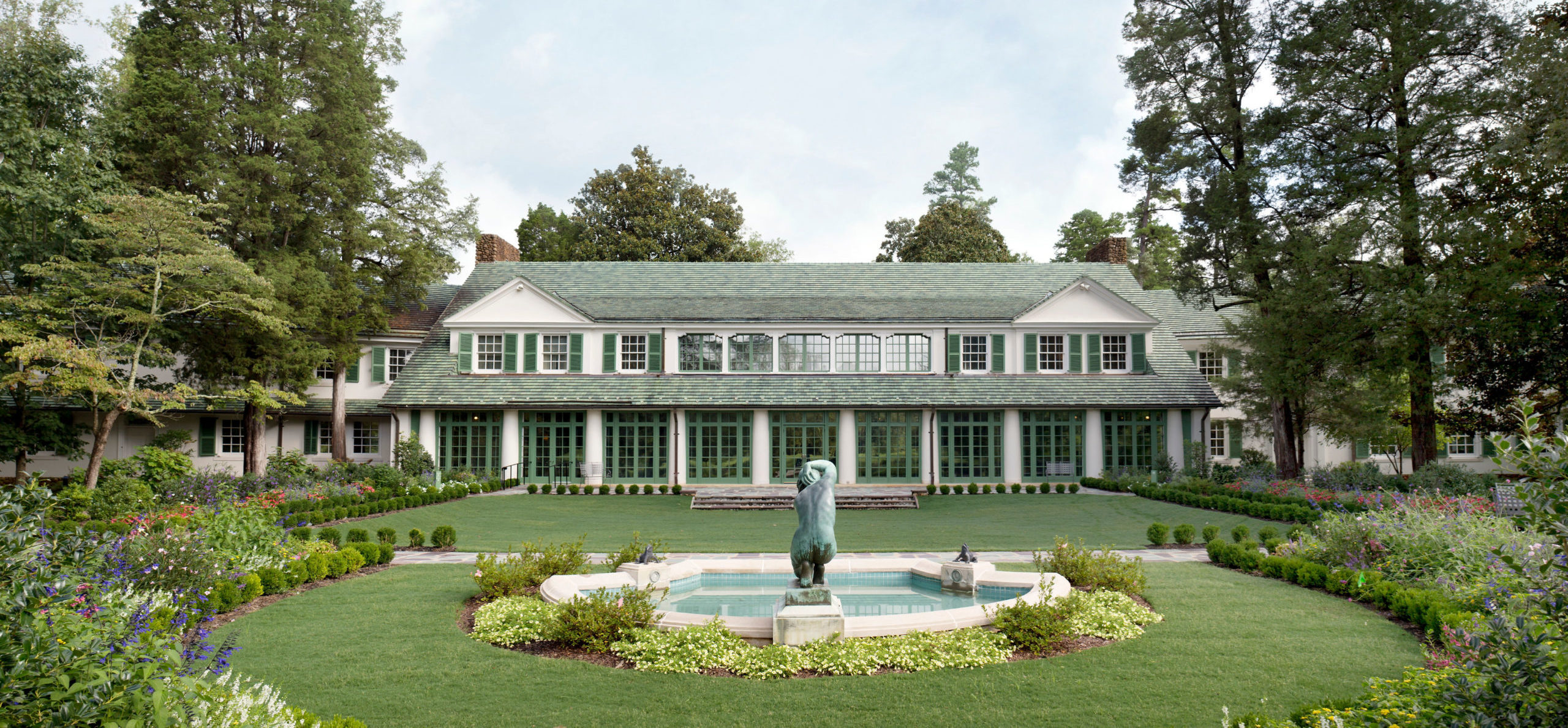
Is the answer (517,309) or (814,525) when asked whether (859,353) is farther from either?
(814,525)

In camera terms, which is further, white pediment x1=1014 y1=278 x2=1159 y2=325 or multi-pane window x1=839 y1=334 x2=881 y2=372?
multi-pane window x1=839 y1=334 x2=881 y2=372

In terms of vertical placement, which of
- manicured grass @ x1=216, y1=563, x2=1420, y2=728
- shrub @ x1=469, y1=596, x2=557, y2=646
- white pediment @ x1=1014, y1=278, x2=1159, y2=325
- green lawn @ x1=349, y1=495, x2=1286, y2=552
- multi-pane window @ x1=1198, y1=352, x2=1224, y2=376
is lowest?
green lawn @ x1=349, y1=495, x2=1286, y2=552

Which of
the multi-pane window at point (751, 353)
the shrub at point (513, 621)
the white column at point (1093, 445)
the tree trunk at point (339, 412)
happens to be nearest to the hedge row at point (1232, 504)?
the white column at point (1093, 445)

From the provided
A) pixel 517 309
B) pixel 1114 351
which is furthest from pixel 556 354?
pixel 1114 351

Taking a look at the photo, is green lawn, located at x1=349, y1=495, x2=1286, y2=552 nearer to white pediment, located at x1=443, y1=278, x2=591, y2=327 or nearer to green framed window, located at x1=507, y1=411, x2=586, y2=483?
green framed window, located at x1=507, y1=411, x2=586, y2=483

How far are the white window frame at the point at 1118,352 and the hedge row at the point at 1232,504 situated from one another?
5.20 metres

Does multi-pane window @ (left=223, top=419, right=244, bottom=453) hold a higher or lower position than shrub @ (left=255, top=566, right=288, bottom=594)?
higher

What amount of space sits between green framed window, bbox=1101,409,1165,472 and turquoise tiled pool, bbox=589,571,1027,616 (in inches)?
666

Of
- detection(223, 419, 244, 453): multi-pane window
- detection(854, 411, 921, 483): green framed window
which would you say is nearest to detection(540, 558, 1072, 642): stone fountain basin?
detection(854, 411, 921, 483): green framed window

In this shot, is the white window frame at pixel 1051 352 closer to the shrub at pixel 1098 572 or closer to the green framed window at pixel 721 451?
the green framed window at pixel 721 451

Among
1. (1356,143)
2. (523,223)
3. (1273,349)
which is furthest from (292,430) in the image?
(1356,143)

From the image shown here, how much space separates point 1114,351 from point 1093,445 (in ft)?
11.7

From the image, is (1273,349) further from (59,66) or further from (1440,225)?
(59,66)

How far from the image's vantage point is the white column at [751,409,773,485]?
2570cm
